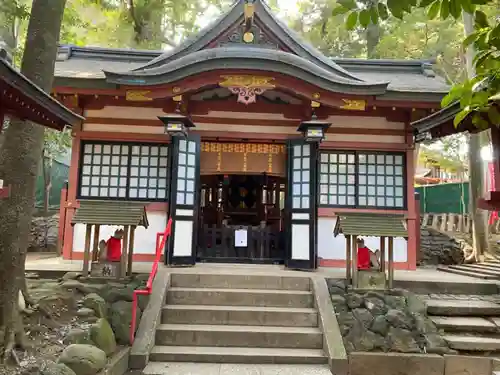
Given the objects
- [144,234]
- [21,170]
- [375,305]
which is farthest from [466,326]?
[21,170]

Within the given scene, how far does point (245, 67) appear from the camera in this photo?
7754 mm

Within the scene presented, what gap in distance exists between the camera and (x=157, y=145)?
9.41 metres

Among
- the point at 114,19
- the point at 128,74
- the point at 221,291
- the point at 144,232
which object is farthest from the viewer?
the point at 114,19

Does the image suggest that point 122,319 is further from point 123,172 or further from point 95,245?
point 123,172

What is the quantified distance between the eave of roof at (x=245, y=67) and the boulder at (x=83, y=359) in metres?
5.26

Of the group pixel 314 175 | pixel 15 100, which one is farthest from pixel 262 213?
pixel 15 100

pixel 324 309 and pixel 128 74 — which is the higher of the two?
pixel 128 74

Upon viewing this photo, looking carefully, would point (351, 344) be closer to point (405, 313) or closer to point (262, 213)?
point (405, 313)

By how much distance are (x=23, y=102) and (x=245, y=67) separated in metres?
4.47

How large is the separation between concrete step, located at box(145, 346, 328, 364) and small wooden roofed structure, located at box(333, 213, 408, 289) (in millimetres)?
1613

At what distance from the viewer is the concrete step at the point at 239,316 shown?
6.28 meters

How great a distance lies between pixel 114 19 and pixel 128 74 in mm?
10639

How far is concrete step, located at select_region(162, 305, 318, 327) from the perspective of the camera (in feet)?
20.6

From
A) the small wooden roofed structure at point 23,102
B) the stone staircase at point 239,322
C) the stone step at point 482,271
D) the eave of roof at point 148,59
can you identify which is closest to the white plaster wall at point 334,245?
the stone step at point 482,271
